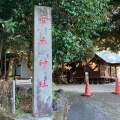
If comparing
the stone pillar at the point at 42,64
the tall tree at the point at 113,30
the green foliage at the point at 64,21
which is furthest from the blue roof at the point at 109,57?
the stone pillar at the point at 42,64

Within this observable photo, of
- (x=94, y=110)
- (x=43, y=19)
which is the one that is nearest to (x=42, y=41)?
(x=43, y=19)

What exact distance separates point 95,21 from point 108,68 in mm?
25555

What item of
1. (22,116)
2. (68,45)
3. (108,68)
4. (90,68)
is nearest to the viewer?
(22,116)

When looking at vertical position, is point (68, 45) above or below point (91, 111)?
above

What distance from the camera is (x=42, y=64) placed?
20.7ft

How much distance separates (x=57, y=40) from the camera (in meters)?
7.43

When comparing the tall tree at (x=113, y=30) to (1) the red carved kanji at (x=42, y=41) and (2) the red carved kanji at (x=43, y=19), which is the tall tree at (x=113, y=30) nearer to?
(2) the red carved kanji at (x=43, y=19)

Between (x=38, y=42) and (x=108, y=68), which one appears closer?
(x=38, y=42)

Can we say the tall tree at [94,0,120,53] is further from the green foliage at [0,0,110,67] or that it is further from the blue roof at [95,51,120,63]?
the green foliage at [0,0,110,67]

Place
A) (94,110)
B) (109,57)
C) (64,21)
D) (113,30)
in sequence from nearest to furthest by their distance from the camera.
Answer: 1. (64,21)
2. (94,110)
3. (113,30)
4. (109,57)

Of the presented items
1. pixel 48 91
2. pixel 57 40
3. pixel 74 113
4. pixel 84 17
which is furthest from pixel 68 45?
pixel 74 113

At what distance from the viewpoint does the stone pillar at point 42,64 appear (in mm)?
6250

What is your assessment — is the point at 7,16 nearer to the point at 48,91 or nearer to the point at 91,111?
the point at 48,91

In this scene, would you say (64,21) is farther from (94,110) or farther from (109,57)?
(109,57)
